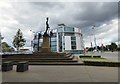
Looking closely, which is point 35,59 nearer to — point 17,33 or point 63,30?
point 17,33

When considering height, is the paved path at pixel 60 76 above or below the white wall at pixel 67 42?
below

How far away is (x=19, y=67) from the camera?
561 inches

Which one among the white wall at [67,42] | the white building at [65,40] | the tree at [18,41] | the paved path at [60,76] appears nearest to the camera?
the paved path at [60,76]

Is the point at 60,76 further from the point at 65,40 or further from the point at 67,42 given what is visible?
the point at 65,40

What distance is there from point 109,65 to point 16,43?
5390 centimetres

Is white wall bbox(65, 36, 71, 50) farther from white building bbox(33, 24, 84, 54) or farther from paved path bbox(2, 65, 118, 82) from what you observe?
paved path bbox(2, 65, 118, 82)

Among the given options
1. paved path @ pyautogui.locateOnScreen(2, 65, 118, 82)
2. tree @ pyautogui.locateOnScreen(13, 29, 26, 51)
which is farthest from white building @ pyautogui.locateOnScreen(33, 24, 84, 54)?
paved path @ pyautogui.locateOnScreen(2, 65, 118, 82)

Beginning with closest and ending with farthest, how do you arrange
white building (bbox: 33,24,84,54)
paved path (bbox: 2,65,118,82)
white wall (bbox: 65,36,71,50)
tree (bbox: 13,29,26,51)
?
1. paved path (bbox: 2,65,118,82)
2. tree (bbox: 13,29,26,51)
3. white wall (bbox: 65,36,71,50)
4. white building (bbox: 33,24,84,54)

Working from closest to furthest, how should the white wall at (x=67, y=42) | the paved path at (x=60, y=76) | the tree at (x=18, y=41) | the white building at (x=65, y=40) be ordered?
the paved path at (x=60, y=76) < the tree at (x=18, y=41) < the white wall at (x=67, y=42) < the white building at (x=65, y=40)

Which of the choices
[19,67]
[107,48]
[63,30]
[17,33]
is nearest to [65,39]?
[63,30]

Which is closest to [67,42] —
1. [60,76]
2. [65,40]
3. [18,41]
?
[65,40]

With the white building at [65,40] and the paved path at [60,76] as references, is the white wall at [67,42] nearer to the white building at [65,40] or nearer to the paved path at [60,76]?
the white building at [65,40]

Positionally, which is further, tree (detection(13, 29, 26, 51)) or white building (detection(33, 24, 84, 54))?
white building (detection(33, 24, 84, 54))

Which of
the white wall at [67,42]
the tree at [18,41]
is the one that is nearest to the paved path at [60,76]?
the tree at [18,41]
